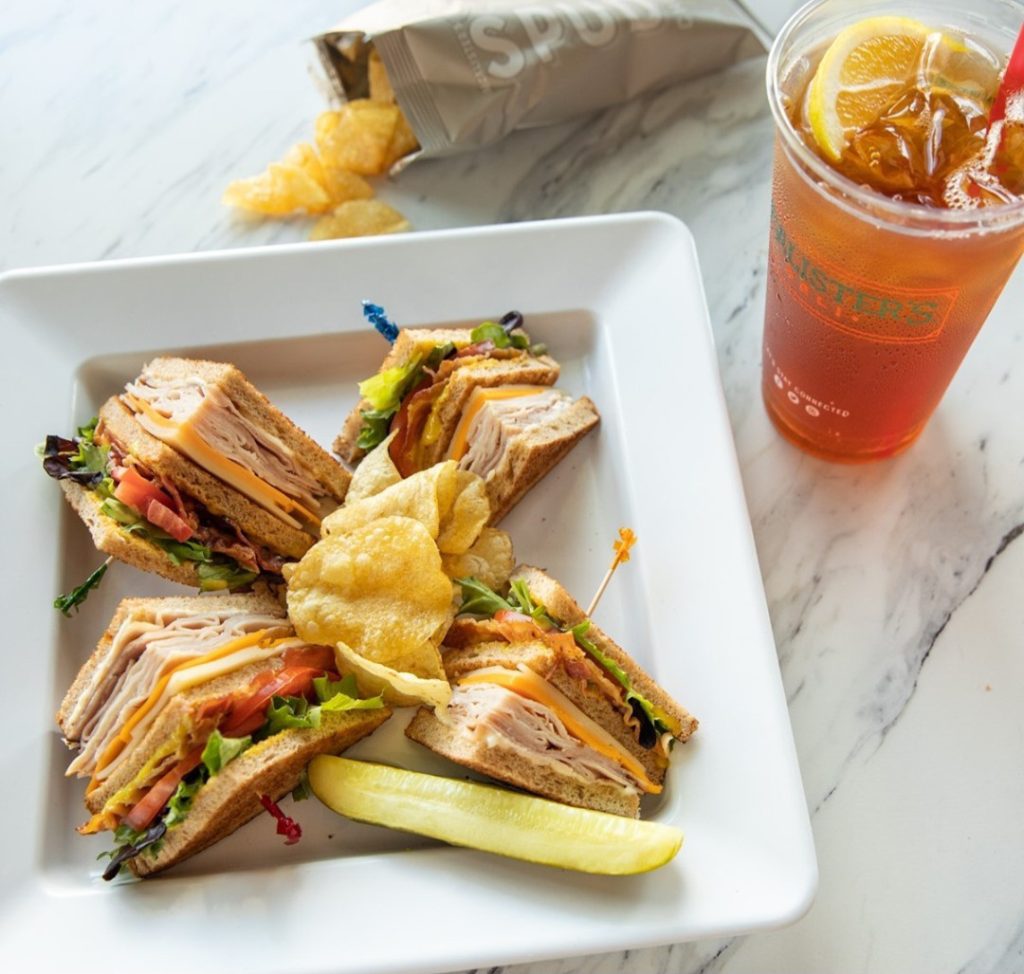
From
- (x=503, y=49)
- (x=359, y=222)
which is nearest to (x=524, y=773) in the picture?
(x=359, y=222)

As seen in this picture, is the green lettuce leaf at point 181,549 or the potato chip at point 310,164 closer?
the green lettuce leaf at point 181,549

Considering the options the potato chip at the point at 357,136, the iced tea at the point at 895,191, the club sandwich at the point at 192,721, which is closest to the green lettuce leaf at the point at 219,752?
the club sandwich at the point at 192,721

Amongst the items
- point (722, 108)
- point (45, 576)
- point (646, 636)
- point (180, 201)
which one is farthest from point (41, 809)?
point (722, 108)

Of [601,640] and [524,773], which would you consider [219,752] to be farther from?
[601,640]

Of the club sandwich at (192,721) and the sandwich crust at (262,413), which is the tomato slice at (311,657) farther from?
the sandwich crust at (262,413)

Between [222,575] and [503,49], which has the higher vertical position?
[503,49]

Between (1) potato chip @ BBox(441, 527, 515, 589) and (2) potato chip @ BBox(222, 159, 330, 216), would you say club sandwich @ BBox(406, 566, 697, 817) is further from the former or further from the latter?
(2) potato chip @ BBox(222, 159, 330, 216)
